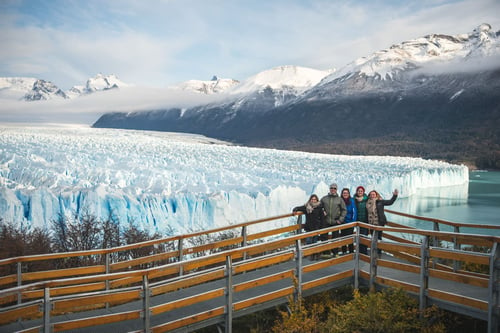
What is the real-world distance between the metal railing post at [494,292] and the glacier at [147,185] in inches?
401

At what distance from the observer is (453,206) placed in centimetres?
2936

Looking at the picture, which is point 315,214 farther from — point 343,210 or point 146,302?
point 146,302

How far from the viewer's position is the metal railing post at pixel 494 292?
437 centimetres

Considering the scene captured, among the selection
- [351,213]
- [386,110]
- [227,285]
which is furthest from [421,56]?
[227,285]

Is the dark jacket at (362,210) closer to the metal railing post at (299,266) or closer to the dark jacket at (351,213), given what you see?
the dark jacket at (351,213)

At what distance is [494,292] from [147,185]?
13.7 metres

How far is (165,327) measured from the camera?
15.4ft

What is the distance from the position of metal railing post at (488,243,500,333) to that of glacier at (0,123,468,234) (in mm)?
10186

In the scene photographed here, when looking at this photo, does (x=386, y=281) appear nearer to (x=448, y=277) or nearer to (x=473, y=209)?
(x=448, y=277)

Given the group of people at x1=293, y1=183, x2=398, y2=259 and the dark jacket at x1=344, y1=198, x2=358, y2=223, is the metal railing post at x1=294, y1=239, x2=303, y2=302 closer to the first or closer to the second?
the group of people at x1=293, y1=183, x2=398, y2=259

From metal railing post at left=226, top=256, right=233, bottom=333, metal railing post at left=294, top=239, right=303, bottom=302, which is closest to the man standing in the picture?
metal railing post at left=294, top=239, right=303, bottom=302

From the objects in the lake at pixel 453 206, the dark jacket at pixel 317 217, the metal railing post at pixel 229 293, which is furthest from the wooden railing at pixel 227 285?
the lake at pixel 453 206

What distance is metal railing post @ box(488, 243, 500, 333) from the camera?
4371 mm

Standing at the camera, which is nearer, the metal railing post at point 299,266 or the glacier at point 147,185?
the metal railing post at point 299,266
